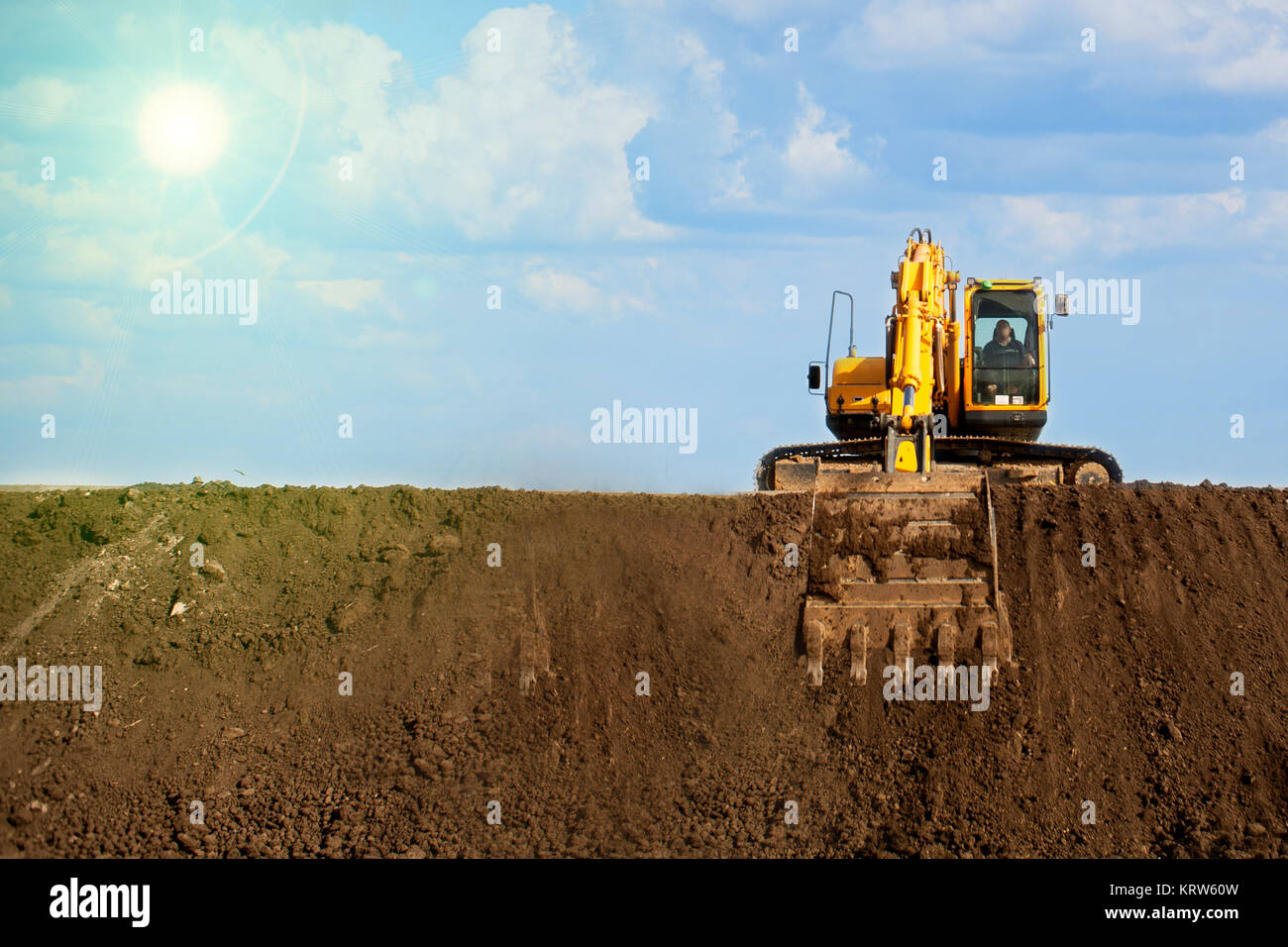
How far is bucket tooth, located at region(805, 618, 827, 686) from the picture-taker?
9203 millimetres

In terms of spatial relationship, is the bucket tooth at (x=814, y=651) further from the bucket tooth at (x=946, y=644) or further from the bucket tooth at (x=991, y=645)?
the bucket tooth at (x=991, y=645)

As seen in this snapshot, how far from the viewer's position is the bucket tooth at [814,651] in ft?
30.2

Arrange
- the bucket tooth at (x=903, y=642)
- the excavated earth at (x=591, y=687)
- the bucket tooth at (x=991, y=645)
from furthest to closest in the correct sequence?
the bucket tooth at (x=903, y=642)
the bucket tooth at (x=991, y=645)
the excavated earth at (x=591, y=687)

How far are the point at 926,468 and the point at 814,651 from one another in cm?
383

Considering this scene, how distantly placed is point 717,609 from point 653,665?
2.91 feet

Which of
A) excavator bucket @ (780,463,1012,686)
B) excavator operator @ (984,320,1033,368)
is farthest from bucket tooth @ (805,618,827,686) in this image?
excavator operator @ (984,320,1033,368)

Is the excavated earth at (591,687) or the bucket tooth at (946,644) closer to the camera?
the excavated earth at (591,687)

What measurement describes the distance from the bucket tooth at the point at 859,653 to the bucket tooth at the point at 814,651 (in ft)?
0.82

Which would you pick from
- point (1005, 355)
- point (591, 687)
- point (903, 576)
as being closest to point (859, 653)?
point (903, 576)

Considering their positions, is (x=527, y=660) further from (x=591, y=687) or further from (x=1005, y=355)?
(x=1005, y=355)

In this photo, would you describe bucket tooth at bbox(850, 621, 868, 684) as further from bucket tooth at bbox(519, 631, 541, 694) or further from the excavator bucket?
bucket tooth at bbox(519, 631, 541, 694)

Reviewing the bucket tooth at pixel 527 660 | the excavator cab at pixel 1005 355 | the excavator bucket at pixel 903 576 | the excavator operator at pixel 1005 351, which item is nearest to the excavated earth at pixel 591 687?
the bucket tooth at pixel 527 660
